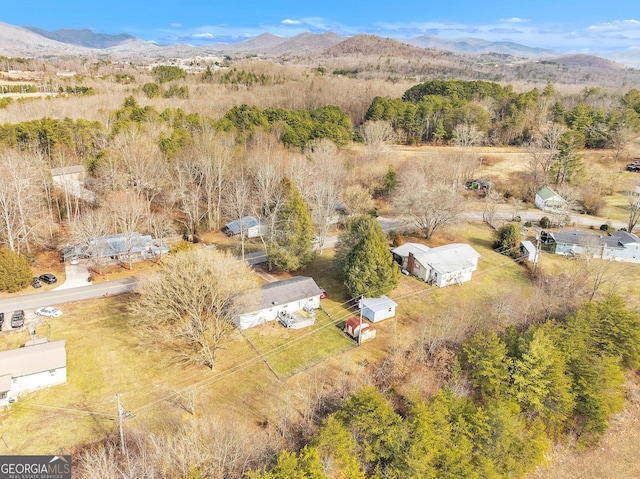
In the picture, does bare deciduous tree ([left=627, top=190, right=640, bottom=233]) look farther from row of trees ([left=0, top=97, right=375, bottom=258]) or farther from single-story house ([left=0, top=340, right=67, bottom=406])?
single-story house ([left=0, top=340, right=67, bottom=406])

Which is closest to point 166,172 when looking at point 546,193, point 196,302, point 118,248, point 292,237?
point 118,248

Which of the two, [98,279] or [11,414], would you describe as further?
[98,279]

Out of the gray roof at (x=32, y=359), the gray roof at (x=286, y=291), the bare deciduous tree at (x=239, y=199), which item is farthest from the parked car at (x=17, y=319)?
the bare deciduous tree at (x=239, y=199)

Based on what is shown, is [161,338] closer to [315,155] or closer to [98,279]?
[98,279]

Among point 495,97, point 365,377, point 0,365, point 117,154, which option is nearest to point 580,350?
point 365,377

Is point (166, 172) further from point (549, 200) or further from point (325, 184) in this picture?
point (549, 200)

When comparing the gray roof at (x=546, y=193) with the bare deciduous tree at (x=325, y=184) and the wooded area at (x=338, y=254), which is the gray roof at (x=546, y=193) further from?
the bare deciduous tree at (x=325, y=184)

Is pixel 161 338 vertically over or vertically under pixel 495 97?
under
